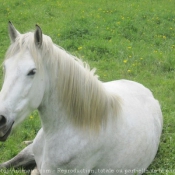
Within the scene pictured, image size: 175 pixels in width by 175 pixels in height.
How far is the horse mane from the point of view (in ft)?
9.71

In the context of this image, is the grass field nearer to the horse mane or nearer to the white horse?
the white horse

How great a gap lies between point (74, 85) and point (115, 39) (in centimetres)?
583

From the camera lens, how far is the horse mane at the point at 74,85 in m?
2.96

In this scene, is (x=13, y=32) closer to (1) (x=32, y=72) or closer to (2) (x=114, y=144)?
(1) (x=32, y=72)

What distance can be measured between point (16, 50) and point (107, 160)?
148cm

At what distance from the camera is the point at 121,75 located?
705 cm

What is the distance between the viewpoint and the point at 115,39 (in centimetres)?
883

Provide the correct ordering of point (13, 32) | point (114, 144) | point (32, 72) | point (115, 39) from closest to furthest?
point (32, 72)
point (13, 32)
point (114, 144)
point (115, 39)

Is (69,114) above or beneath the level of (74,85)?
beneath

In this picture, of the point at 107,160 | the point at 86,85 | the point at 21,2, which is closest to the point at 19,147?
the point at 107,160

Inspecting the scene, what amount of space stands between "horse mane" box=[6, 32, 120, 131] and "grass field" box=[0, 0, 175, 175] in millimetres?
992

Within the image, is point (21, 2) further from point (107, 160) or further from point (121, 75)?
point (107, 160)

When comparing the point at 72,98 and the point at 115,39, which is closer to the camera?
the point at 72,98

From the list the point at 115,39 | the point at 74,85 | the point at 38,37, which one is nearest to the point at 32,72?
the point at 38,37
